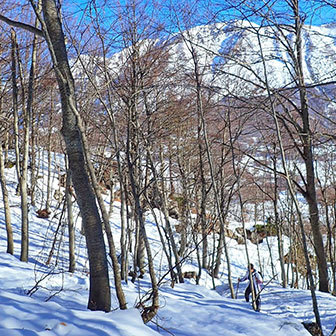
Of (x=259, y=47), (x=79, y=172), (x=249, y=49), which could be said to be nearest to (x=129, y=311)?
(x=79, y=172)

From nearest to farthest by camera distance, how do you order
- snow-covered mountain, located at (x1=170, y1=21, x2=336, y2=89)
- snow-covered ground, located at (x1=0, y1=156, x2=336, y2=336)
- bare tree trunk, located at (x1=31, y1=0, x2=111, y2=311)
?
snow-covered ground, located at (x1=0, y1=156, x2=336, y2=336)
bare tree trunk, located at (x1=31, y1=0, x2=111, y2=311)
snow-covered mountain, located at (x1=170, y1=21, x2=336, y2=89)

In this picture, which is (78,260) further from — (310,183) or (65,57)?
(65,57)

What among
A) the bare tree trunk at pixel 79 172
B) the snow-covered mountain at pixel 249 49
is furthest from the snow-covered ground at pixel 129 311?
the snow-covered mountain at pixel 249 49

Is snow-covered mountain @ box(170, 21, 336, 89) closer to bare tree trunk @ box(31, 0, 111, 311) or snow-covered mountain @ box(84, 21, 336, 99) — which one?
snow-covered mountain @ box(84, 21, 336, 99)

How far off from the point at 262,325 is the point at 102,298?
234cm

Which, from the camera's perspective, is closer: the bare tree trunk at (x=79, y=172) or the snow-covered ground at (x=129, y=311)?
the snow-covered ground at (x=129, y=311)

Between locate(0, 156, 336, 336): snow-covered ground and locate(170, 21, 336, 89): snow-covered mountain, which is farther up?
locate(170, 21, 336, 89): snow-covered mountain

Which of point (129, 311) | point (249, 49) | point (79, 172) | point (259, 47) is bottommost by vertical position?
point (129, 311)

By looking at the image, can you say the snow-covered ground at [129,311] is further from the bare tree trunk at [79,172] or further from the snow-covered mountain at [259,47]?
the snow-covered mountain at [259,47]

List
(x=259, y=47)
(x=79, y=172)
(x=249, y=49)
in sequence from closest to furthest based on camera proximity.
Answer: (x=79, y=172)
(x=259, y=47)
(x=249, y=49)

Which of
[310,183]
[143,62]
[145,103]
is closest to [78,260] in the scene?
[145,103]

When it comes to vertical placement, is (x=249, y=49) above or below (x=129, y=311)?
above

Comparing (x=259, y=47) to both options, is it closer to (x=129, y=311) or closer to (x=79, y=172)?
(x=79, y=172)

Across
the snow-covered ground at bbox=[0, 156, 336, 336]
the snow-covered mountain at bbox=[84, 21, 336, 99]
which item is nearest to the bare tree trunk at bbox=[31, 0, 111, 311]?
the snow-covered ground at bbox=[0, 156, 336, 336]
